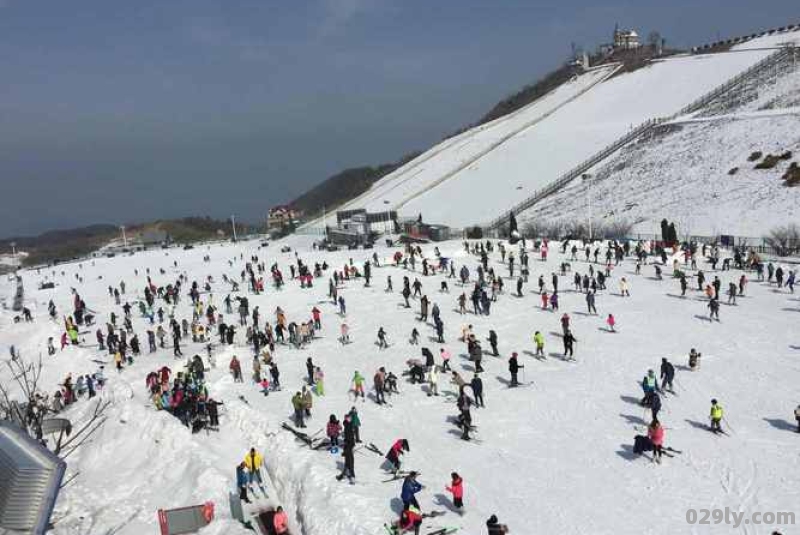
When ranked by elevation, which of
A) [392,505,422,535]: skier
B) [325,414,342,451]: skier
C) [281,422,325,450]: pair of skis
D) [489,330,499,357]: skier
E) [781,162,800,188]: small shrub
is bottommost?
[392,505,422,535]: skier

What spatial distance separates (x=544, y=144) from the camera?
79.1 m

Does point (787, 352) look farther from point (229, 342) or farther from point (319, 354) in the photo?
point (229, 342)

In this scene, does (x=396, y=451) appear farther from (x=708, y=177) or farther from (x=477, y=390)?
(x=708, y=177)

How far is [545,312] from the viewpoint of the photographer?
25109 mm

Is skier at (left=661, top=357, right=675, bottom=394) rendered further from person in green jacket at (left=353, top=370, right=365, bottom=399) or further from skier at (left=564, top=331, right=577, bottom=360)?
→ person in green jacket at (left=353, top=370, right=365, bottom=399)

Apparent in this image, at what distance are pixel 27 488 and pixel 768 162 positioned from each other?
55.9 metres

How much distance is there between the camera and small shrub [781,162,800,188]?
4600cm

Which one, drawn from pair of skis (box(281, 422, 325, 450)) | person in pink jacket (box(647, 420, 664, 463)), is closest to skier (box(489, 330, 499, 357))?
pair of skis (box(281, 422, 325, 450))

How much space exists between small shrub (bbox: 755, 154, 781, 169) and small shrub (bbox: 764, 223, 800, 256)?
1560 centimetres

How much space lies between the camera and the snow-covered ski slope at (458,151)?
7981 cm

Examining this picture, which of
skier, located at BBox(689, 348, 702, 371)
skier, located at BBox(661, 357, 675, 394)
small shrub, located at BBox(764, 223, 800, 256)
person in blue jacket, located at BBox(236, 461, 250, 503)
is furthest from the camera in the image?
small shrub, located at BBox(764, 223, 800, 256)

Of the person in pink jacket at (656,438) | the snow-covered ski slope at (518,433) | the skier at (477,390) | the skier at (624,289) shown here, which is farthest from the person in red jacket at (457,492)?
the skier at (624,289)

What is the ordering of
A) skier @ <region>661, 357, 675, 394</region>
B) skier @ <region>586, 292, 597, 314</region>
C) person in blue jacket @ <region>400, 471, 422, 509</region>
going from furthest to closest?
skier @ <region>586, 292, 597, 314</region> → skier @ <region>661, 357, 675, 394</region> → person in blue jacket @ <region>400, 471, 422, 509</region>

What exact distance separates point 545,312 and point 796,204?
91.1 ft
